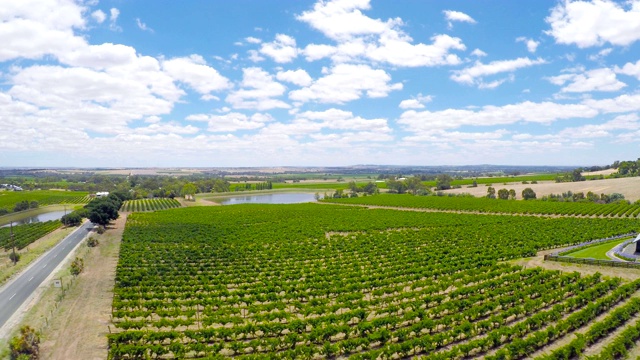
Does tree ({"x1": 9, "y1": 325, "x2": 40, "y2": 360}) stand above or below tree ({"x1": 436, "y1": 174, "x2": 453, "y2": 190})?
below

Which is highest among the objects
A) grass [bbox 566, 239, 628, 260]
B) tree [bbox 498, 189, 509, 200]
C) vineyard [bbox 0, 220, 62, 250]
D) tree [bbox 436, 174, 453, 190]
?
tree [bbox 436, 174, 453, 190]

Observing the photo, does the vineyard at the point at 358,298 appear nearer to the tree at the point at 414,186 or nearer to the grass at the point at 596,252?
the grass at the point at 596,252

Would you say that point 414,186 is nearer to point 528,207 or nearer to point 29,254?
point 528,207

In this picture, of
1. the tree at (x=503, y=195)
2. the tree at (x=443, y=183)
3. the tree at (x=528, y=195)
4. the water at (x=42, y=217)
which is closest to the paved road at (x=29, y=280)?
the water at (x=42, y=217)

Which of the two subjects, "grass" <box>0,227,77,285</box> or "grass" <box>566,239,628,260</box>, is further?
"grass" <box>566,239,628,260</box>

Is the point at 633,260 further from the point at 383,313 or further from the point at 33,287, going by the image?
the point at 33,287

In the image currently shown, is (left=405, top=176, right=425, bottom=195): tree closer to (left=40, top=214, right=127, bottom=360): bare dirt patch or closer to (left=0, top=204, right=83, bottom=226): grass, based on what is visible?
(left=0, top=204, right=83, bottom=226): grass

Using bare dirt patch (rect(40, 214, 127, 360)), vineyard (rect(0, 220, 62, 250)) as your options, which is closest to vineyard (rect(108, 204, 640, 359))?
bare dirt patch (rect(40, 214, 127, 360))

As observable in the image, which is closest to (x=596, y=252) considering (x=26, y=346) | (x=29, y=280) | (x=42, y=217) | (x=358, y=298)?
(x=358, y=298)
